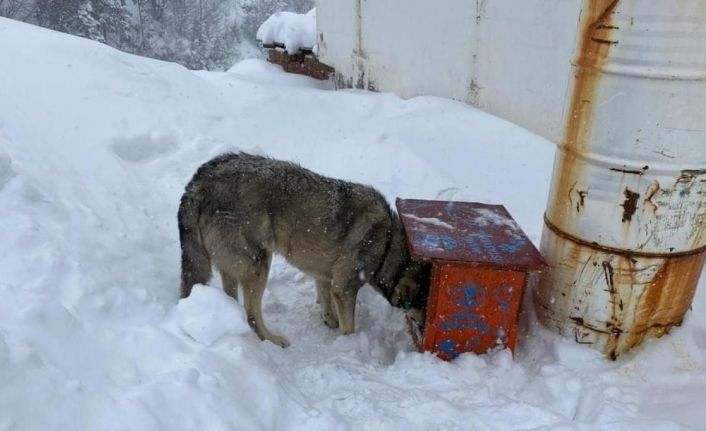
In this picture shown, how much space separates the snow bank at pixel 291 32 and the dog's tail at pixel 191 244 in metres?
9.98

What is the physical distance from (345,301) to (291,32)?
11000 mm

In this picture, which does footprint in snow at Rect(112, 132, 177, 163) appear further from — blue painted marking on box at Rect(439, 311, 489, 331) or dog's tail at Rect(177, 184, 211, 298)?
blue painted marking on box at Rect(439, 311, 489, 331)

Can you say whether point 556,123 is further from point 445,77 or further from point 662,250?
point 662,250

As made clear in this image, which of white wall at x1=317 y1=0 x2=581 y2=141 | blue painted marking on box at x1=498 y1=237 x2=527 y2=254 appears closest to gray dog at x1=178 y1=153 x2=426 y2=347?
blue painted marking on box at x1=498 y1=237 x2=527 y2=254

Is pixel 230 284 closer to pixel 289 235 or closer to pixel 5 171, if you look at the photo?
pixel 289 235

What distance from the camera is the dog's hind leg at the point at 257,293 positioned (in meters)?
4.00

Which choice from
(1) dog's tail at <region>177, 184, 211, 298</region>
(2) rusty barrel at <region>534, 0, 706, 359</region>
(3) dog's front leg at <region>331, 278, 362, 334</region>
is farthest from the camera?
(3) dog's front leg at <region>331, 278, 362, 334</region>

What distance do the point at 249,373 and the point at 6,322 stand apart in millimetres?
1165

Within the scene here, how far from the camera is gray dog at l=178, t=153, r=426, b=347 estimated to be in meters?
3.87

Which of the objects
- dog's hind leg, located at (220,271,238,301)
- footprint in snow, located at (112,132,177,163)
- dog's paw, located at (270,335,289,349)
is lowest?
dog's paw, located at (270,335,289,349)

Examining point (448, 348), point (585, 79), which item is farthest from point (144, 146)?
point (585, 79)

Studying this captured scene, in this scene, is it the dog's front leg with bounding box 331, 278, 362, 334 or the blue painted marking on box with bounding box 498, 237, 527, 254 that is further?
the dog's front leg with bounding box 331, 278, 362, 334

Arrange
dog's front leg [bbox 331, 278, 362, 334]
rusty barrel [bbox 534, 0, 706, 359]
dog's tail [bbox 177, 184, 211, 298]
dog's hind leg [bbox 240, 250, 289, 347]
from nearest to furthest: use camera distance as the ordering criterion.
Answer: rusty barrel [bbox 534, 0, 706, 359] < dog's tail [bbox 177, 184, 211, 298] < dog's hind leg [bbox 240, 250, 289, 347] < dog's front leg [bbox 331, 278, 362, 334]

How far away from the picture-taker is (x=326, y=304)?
14.9 ft
